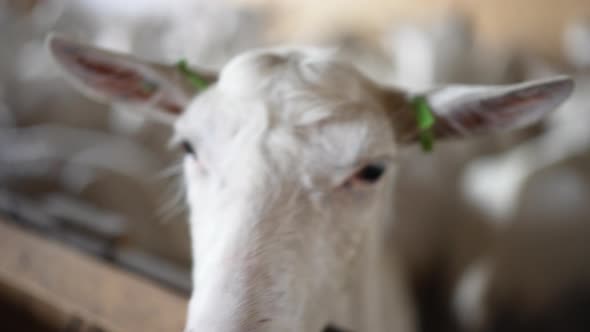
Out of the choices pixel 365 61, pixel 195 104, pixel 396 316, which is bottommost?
pixel 396 316

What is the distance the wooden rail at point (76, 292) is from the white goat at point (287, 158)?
0.19 meters

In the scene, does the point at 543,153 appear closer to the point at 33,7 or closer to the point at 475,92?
the point at 475,92

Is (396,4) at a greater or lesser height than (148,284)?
greater

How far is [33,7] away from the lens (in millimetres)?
8781

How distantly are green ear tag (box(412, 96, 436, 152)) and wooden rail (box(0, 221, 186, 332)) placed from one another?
874 millimetres

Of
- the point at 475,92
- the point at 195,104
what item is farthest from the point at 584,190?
the point at 195,104

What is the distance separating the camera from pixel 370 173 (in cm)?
135

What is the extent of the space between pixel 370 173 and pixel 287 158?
0.27 meters

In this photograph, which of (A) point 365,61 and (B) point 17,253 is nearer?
(B) point 17,253

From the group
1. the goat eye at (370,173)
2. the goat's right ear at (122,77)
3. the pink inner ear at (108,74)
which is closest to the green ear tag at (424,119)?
the goat eye at (370,173)

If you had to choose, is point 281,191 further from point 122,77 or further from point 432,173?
point 432,173

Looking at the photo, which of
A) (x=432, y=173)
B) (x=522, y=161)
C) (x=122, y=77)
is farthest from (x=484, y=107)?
(x=522, y=161)

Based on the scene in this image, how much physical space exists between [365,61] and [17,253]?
403 centimetres

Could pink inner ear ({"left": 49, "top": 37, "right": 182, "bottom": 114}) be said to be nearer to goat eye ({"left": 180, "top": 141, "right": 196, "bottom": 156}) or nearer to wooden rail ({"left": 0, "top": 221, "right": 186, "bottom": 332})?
goat eye ({"left": 180, "top": 141, "right": 196, "bottom": 156})
